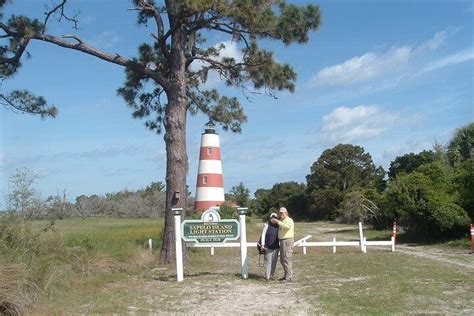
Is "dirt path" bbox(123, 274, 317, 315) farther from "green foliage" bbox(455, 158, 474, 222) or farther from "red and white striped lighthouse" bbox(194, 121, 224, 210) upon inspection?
"red and white striped lighthouse" bbox(194, 121, 224, 210)

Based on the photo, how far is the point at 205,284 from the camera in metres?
12.5

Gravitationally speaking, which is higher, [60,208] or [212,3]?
[212,3]

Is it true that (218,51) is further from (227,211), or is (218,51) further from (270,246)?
(227,211)

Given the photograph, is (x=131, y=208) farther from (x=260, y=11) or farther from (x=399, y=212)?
(x=260, y=11)

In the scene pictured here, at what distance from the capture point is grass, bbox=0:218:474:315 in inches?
386

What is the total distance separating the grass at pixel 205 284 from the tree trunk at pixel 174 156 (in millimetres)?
860

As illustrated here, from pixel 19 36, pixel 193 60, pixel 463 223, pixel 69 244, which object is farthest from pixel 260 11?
pixel 463 223

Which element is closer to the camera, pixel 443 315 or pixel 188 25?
pixel 443 315

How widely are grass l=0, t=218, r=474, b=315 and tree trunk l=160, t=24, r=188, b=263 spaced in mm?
860

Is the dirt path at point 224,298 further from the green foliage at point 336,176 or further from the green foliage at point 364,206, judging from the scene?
the green foliage at point 336,176

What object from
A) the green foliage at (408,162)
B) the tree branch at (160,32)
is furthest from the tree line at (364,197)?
the tree branch at (160,32)

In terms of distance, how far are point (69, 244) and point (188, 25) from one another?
7084 millimetres

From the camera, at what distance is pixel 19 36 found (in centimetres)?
1570

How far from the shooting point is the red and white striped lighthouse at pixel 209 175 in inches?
1510
